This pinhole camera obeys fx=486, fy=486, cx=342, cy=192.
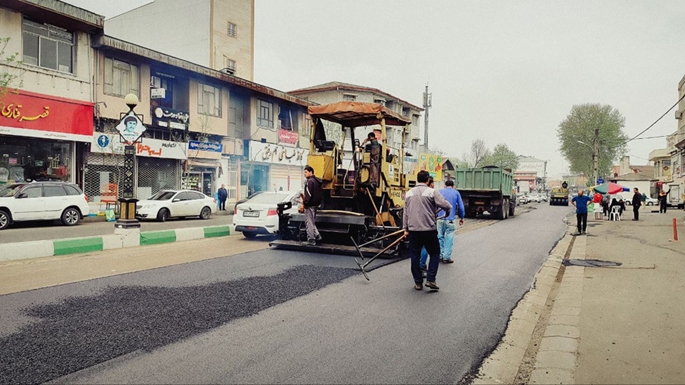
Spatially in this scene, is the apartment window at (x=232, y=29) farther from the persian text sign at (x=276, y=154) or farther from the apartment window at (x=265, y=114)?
the persian text sign at (x=276, y=154)

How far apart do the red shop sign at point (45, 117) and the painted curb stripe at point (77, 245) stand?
11231 mm

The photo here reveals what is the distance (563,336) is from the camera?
4.97 metres

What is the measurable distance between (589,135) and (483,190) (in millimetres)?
46891

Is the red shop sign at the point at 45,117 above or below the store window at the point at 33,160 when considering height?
above

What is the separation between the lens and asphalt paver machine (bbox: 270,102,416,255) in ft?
33.8

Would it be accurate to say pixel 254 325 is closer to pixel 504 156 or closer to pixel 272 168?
pixel 272 168

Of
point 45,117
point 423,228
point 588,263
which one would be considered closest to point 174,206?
point 45,117

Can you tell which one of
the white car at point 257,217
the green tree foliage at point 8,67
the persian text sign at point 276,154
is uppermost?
the green tree foliage at point 8,67

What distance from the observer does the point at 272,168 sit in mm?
34906

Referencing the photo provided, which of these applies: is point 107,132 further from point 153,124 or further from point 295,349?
point 295,349

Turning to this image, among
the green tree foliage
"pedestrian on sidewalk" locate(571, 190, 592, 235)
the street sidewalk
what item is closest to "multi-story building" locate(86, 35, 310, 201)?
the green tree foliage

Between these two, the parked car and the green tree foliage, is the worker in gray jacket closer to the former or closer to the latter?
the parked car

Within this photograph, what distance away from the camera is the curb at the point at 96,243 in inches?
372

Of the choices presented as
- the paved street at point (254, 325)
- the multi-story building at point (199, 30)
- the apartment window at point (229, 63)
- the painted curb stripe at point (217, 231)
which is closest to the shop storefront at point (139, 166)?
the painted curb stripe at point (217, 231)
